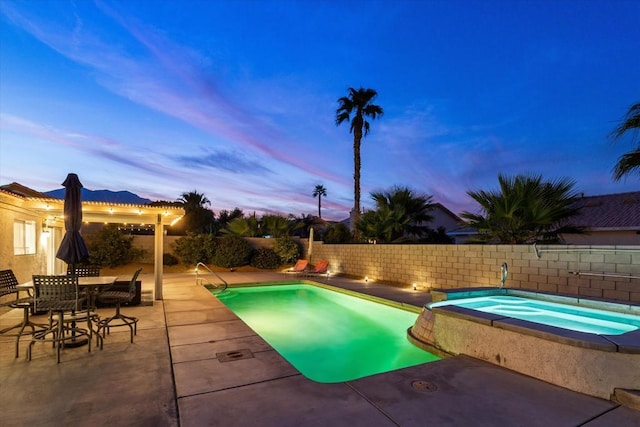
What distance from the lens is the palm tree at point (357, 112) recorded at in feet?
57.3

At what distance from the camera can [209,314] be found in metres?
6.02

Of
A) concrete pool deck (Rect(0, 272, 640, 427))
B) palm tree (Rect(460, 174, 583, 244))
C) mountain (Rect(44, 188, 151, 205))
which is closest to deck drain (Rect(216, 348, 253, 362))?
concrete pool deck (Rect(0, 272, 640, 427))

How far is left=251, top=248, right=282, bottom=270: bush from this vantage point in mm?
15227

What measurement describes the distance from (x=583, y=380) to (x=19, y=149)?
57.9 feet

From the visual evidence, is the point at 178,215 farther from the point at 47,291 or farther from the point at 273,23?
the point at 273,23

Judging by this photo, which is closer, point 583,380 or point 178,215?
point 583,380

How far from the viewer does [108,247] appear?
12.7 meters

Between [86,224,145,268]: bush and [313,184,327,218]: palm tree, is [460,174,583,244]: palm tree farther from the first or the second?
[313,184,327,218]: palm tree


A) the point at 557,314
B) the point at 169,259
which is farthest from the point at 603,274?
the point at 169,259

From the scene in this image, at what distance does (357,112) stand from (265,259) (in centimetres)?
924

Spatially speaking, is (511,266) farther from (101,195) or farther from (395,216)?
(101,195)

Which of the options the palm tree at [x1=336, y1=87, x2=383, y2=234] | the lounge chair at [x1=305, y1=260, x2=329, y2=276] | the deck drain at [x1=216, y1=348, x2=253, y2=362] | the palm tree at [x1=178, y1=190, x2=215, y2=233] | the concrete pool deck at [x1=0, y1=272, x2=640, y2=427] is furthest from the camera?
the palm tree at [x1=178, y1=190, x2=215, y2=233]

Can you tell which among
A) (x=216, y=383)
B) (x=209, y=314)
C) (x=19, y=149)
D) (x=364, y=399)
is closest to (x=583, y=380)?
(x=364, y=399)

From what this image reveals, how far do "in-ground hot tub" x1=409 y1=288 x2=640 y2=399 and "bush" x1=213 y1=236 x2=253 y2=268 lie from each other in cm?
1078
